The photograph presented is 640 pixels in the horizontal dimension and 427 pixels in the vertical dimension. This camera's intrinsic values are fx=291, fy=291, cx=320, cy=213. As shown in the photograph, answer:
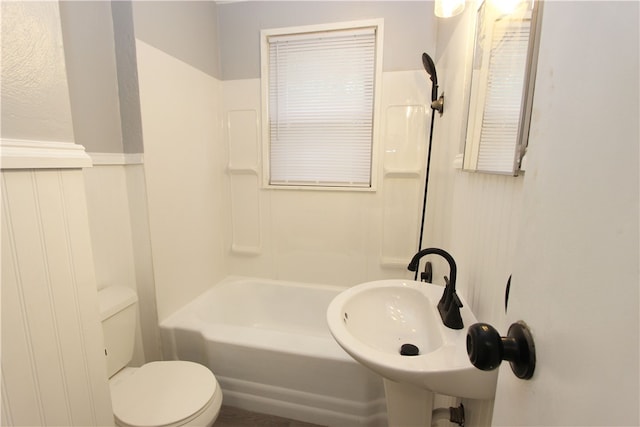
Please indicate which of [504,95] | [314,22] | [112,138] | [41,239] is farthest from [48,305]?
[314,22]

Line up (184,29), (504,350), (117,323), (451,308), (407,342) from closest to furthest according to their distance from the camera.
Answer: (504,350) → (451,308) → (407,342) → (117,323) → (184,29)

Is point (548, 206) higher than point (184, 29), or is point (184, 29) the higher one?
point (184, 29)

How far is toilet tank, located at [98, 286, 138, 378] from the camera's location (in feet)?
4.49

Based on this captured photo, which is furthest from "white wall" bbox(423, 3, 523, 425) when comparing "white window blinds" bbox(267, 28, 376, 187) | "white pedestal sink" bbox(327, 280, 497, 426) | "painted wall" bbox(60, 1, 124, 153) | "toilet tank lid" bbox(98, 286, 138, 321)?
"painted wall" bbox(60, 1, 124, 153)

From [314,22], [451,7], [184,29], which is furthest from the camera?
[314,22]

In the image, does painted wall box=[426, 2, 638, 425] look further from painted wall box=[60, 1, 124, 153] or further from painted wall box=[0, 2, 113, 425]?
painted wall box=[60, 1, 124, 153]

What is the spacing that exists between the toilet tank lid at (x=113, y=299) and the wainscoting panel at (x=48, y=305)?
1.84 feet

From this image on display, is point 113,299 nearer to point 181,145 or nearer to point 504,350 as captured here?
point 181,145

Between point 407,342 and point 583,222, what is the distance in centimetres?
91

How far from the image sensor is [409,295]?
1221 mm

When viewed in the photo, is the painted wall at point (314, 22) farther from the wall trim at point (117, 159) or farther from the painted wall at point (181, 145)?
the wall trim at point (117, 159)

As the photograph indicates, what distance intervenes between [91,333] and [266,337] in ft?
3.05

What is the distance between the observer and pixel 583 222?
0.30m

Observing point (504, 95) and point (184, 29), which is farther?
point (184, 29)
